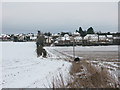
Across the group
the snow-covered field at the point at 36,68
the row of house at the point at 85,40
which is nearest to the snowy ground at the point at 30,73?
the snow-covered field at the point at 36,68

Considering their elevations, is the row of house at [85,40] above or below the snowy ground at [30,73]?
above

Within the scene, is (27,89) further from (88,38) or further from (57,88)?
(88,38)

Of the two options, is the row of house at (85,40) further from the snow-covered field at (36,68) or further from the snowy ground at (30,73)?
the snowy ground at (30,73)

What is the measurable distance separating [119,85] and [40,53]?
2357 centimetres

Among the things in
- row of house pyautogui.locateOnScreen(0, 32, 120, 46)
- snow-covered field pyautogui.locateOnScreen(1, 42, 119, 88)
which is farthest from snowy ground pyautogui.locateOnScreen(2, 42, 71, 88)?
row of house pyautogui.locateOnScreen(0, 32, 120, 46)

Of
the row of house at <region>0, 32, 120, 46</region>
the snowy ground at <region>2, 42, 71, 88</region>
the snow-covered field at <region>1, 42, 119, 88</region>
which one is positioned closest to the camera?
the snowy ground at <region>2, 42, 71, 88</region>

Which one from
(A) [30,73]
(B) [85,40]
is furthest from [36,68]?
(B) [85,40]

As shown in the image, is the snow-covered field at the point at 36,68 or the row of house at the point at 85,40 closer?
the snow-covered field at the point at 36,68

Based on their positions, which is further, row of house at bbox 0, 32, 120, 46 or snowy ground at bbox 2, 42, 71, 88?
row of house at bbox 0, 32, 120, 46

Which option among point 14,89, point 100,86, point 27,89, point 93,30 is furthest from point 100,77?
point 93,30

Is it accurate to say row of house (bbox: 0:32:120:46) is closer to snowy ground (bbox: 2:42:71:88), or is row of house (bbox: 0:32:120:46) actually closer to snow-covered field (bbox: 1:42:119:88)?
snow-covered field (bbox: 1:42:119:88)

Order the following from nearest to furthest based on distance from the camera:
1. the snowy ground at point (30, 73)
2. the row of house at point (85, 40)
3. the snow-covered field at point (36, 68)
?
the snowy ground at point (30, 73) < the snow-covered field at point (36, 68) < the row of house at point (85, 40)

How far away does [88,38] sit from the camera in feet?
290

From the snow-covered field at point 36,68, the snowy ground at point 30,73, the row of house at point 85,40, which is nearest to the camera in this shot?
the snowy ground at point 30,73
